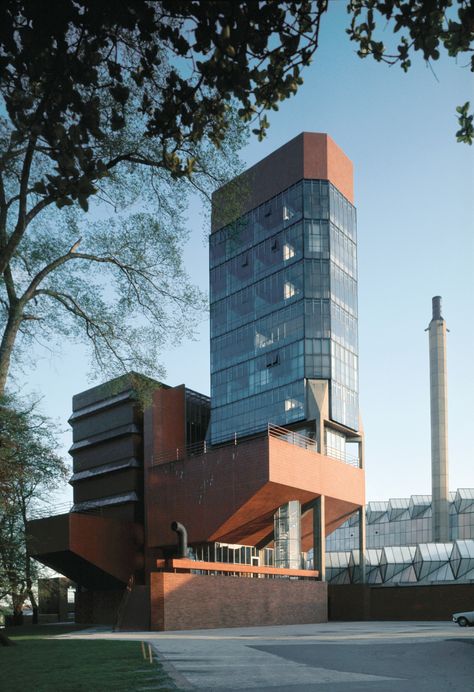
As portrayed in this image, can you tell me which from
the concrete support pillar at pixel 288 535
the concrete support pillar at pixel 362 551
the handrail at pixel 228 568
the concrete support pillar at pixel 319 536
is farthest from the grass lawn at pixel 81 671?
the concrete support pillar at pixel 362 551

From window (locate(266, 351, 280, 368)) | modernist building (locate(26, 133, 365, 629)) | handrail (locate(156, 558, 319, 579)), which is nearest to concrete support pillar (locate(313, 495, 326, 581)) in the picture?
modernist building (locate(26, 133, 365, 629))

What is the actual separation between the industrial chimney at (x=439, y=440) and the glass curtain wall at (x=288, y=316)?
2432 centimetres

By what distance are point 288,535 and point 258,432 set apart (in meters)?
9.28

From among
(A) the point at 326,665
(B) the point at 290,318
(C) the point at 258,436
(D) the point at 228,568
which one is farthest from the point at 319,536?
(A) the point at 326,665

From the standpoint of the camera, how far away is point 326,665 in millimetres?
15953

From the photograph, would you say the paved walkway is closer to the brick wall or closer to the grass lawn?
the grass lawn

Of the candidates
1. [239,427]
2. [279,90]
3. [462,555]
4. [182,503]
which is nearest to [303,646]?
[279,90]

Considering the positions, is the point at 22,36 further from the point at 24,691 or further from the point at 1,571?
the point at 1,571

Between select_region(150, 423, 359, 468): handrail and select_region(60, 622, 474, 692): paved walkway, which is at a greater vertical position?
select_region(150, 423, 359, 468): handrail

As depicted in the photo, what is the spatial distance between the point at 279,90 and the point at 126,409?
5149 cm

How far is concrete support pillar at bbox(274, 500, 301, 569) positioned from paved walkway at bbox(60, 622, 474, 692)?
2562 centimetres

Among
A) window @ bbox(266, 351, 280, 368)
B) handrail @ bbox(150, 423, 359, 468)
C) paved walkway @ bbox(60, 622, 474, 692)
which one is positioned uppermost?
window @ bbox(266, 351, 280, 368)

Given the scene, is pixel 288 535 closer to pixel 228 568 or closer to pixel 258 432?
pixel 228 568

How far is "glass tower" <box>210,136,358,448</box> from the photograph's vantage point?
55.0m
